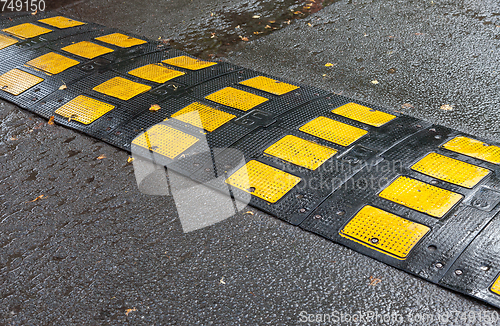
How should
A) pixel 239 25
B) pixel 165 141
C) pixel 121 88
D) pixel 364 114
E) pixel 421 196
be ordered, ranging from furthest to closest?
pixel 239 25 → pixel 121 88 → pixel 364 114 → pixel 165 141 → pixel 421 196

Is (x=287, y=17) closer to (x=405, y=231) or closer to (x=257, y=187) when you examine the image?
(x=257, y=187)

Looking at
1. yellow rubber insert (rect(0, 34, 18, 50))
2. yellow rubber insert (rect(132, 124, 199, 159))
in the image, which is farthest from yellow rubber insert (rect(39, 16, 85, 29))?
yellow rubber insert (rect(132, 124, 199, 159))

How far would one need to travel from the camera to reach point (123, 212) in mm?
3006

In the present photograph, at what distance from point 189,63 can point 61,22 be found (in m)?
2.52

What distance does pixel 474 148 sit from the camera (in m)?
3.37

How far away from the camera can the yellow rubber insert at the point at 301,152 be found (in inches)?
131

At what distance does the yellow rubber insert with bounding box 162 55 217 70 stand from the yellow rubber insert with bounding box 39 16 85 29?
2059 mm

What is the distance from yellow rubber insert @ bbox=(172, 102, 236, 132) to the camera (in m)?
3.82

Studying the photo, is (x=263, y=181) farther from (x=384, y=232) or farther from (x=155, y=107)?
(x=155, y=107)

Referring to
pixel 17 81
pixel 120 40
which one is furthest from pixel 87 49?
pixel 17 81

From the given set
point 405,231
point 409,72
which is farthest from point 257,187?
point 409,72

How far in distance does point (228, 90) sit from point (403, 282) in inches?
103

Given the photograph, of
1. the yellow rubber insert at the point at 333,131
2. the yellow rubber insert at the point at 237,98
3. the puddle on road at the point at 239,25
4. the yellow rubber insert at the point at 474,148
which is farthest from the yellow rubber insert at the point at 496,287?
the puddle on road at the point at 239,25

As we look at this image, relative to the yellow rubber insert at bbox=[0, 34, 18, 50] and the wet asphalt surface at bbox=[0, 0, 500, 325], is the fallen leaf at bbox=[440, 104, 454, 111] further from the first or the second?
the yellow rubber insert at bbox=[0, 34, 18, 50]
